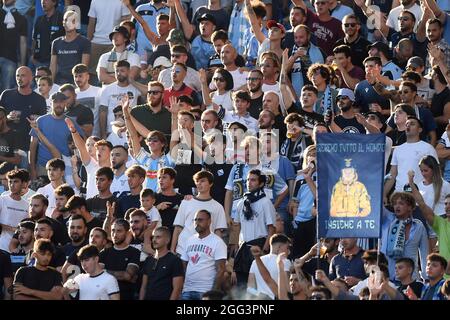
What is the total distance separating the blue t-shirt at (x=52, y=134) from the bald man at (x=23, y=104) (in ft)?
1.17

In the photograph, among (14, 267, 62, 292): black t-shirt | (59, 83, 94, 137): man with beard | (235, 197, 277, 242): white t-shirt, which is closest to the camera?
(14, 267, 62, 292): black t-shirt

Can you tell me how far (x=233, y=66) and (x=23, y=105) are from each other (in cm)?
307

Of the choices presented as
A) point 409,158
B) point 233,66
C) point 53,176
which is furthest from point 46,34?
point 409,158

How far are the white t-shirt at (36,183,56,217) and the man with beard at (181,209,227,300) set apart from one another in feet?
8.57

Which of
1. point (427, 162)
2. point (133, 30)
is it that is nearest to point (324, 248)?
point (427, 162)

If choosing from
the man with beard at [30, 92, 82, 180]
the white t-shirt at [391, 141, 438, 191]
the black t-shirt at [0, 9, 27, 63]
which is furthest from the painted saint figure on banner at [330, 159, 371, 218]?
the black t-shirt at [0, 9, 27, 63]

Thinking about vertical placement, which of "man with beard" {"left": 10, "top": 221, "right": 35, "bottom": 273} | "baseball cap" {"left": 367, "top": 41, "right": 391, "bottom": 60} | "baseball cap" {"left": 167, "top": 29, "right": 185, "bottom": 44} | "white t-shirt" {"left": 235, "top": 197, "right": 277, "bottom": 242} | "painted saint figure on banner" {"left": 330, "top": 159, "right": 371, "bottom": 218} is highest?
"baseball cap" {"left": 167, "top": 29, "right": 185, "bottom": 44}

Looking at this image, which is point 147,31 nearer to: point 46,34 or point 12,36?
point 46,34

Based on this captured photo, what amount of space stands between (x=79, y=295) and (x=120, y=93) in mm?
5558

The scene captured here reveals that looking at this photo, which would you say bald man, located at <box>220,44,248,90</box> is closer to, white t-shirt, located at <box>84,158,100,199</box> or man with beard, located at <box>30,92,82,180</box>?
man with beard, located at <box>30,92,82,180</box>

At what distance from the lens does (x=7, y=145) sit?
24125 mm

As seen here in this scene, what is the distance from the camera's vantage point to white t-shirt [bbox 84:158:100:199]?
22.0 m

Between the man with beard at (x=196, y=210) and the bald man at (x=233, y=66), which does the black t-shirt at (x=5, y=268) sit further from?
the bald man at (x=233, y=66)
